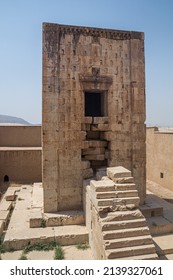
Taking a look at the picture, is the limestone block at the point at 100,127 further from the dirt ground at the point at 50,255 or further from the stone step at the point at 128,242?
the stone step at the point at 128,242

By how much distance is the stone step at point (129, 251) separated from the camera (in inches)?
221

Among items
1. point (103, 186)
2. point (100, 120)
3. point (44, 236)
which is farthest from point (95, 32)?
point (44, 236)

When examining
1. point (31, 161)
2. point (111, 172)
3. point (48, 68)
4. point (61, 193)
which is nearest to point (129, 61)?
point (48, 68)

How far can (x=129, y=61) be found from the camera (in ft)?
31.6

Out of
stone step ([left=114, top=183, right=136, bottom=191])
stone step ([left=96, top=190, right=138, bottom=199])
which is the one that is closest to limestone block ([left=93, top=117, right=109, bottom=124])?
stone step ([left=114, top=183, right=136, bottom=191])

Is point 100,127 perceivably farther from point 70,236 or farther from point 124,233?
point 124,233

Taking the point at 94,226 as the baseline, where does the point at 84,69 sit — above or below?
above

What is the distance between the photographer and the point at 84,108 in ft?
31.1

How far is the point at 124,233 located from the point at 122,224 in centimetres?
23

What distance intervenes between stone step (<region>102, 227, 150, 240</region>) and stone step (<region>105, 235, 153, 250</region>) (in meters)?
0.09

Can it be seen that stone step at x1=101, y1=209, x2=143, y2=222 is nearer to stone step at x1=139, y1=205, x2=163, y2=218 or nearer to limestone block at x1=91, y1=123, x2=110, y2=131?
stone step at x1=139, y1=205, x2=163, y2=218

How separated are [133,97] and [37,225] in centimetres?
589

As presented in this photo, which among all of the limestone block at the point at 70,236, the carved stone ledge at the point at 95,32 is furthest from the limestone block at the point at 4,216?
the carved stone ledge at the point at 95,32
